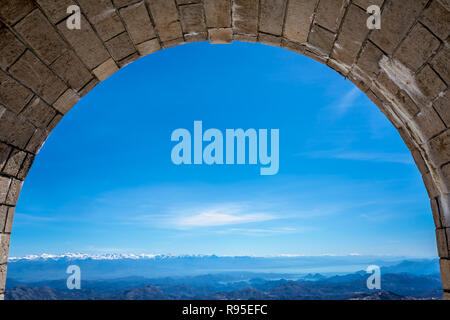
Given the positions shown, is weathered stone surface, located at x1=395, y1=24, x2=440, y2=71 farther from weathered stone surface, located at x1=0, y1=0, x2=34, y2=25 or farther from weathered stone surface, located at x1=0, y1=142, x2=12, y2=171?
weathered stone surface, located at x1=0, y1=142, x2=12, y2=171

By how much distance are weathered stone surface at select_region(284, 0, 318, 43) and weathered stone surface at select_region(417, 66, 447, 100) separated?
3.46 ft

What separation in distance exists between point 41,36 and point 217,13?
1591mm

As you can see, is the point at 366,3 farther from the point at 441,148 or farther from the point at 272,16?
the point at 441,148

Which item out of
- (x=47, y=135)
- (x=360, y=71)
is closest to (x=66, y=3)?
(x=47, y=135)

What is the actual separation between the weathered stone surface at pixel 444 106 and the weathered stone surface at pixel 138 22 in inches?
102

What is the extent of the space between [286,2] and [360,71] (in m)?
1.00

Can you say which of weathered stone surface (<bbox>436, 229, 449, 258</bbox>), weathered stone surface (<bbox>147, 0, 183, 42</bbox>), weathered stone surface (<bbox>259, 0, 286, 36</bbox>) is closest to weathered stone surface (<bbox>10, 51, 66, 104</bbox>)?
weathered stone surface (<bbox>147, 0, 183, 42</bbox>)

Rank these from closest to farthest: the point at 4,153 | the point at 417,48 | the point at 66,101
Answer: the point at 417,48 < the point at 4,153 < the point at 66,101

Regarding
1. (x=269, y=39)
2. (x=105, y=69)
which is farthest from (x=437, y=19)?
(x=105, y=69)

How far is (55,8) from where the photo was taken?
2.60 meters

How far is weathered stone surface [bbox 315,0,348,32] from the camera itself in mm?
2641
